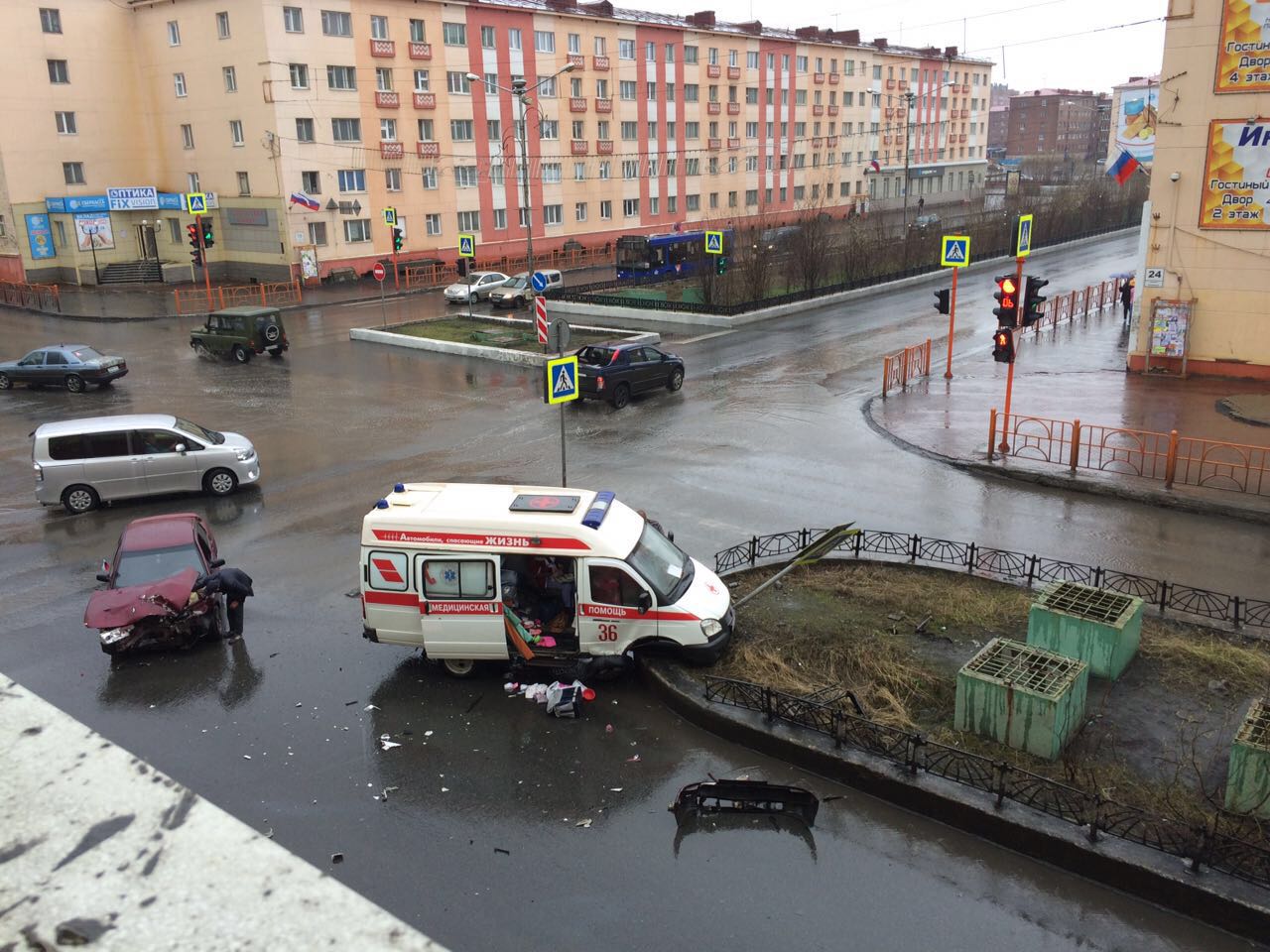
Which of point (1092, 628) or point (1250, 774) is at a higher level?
point (1092, 628)

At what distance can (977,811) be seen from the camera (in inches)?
314

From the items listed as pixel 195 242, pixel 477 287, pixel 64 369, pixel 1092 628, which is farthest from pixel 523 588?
pixel 195 242

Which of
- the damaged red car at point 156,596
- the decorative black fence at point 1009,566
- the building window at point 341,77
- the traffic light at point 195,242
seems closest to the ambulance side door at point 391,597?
the damaged red car at point 156,596

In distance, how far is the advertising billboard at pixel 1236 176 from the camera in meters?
22.2

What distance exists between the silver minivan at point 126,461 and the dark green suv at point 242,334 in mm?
13266

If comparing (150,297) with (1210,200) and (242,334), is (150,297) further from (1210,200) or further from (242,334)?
(1210,200)

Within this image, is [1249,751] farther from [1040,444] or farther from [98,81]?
[98,81]

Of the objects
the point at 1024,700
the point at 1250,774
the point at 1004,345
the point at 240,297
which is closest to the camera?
the point at 1250,774

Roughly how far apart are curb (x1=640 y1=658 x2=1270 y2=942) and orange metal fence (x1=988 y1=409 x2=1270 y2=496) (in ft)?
33.8

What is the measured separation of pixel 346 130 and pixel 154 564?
130 feet

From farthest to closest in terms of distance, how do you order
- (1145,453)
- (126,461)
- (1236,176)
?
(1236,176) → (1145,453) → (126,461)

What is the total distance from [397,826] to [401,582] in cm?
281

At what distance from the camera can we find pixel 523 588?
10.7 meters

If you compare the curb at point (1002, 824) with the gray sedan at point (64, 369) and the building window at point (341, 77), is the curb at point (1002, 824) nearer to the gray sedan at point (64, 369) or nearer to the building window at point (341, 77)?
the gray sedan at point (64, 369)
